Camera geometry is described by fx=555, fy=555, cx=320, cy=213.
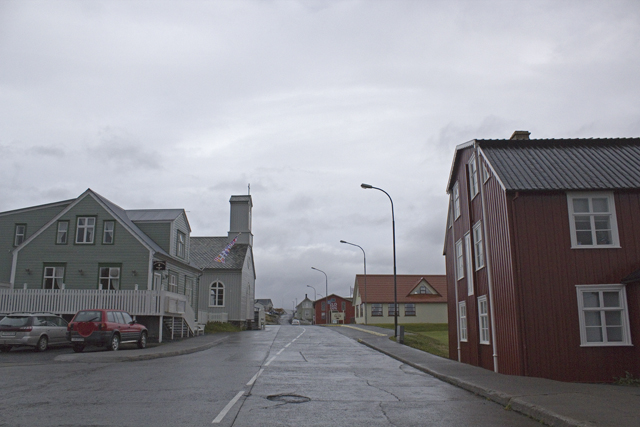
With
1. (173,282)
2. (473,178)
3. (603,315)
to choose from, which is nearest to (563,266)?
(603,315)

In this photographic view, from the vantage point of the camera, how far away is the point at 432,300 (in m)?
66.1

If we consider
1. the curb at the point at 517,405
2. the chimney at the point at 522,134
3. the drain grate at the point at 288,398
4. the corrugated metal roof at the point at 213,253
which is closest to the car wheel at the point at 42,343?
the drain grate at the point at 288,398

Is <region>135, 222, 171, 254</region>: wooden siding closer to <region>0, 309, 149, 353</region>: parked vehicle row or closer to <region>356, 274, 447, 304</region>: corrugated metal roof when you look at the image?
<region>0, 309, 149, 353</region>: parked vehicle row

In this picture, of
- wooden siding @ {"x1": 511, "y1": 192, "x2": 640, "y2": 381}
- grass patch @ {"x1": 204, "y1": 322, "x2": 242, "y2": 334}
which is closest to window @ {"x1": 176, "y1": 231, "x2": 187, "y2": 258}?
grass patch @ {"x1": 204, "y1": 322, "x2": 242, "y2": 334}

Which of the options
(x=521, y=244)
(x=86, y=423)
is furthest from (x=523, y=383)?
(x=86, y=423)

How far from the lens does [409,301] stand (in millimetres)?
66062

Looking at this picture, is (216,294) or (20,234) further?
(216,294)

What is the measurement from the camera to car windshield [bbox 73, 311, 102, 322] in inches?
819

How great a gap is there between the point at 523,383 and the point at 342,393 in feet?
14.0

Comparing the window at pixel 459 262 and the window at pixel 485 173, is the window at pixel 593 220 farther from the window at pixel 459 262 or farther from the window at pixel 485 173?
the window at pixel 459 262

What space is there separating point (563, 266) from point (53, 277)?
25537 mm

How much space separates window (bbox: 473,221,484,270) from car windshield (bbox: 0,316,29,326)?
16869 millimetres

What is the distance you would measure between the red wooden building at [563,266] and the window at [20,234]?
26562mm

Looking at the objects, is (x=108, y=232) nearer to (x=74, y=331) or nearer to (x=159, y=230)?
(x=159, y=230)
